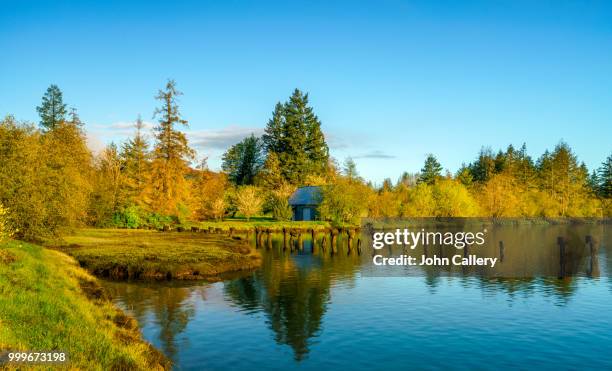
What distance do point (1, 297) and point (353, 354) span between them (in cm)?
1112

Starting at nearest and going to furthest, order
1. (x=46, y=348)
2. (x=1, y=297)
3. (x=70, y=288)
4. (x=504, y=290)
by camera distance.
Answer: (x=46, y=348)
(x=1, y=297)
(x=70, y=288)
(x=504, y=290)

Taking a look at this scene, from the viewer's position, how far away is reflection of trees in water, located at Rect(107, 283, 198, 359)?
18.7 metres

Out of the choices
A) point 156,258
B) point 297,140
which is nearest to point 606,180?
point 297,140

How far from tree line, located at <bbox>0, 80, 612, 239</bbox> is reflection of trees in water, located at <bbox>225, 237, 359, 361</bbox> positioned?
12296mm

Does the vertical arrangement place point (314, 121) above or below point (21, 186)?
above

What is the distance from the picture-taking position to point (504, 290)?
96.0 ft

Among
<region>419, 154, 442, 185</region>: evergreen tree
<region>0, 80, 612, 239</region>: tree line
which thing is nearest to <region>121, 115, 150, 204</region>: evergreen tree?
<region>0, 80, 612, 239</region>: tree line

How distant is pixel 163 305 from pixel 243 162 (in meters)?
110

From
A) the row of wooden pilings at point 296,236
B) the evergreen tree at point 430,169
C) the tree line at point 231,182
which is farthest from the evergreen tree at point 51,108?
the evergreen tree at point 430,169

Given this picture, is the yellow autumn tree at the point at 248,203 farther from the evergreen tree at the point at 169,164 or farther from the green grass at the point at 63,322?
the green grass at the point at 63,322

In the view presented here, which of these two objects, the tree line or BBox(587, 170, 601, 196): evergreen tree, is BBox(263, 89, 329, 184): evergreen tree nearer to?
the tree line

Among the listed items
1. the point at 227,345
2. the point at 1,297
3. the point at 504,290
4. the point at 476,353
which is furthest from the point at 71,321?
the point at 504,290

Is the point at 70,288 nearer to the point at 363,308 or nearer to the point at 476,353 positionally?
the point at 363,308

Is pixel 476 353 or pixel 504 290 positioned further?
pixel 504 290
